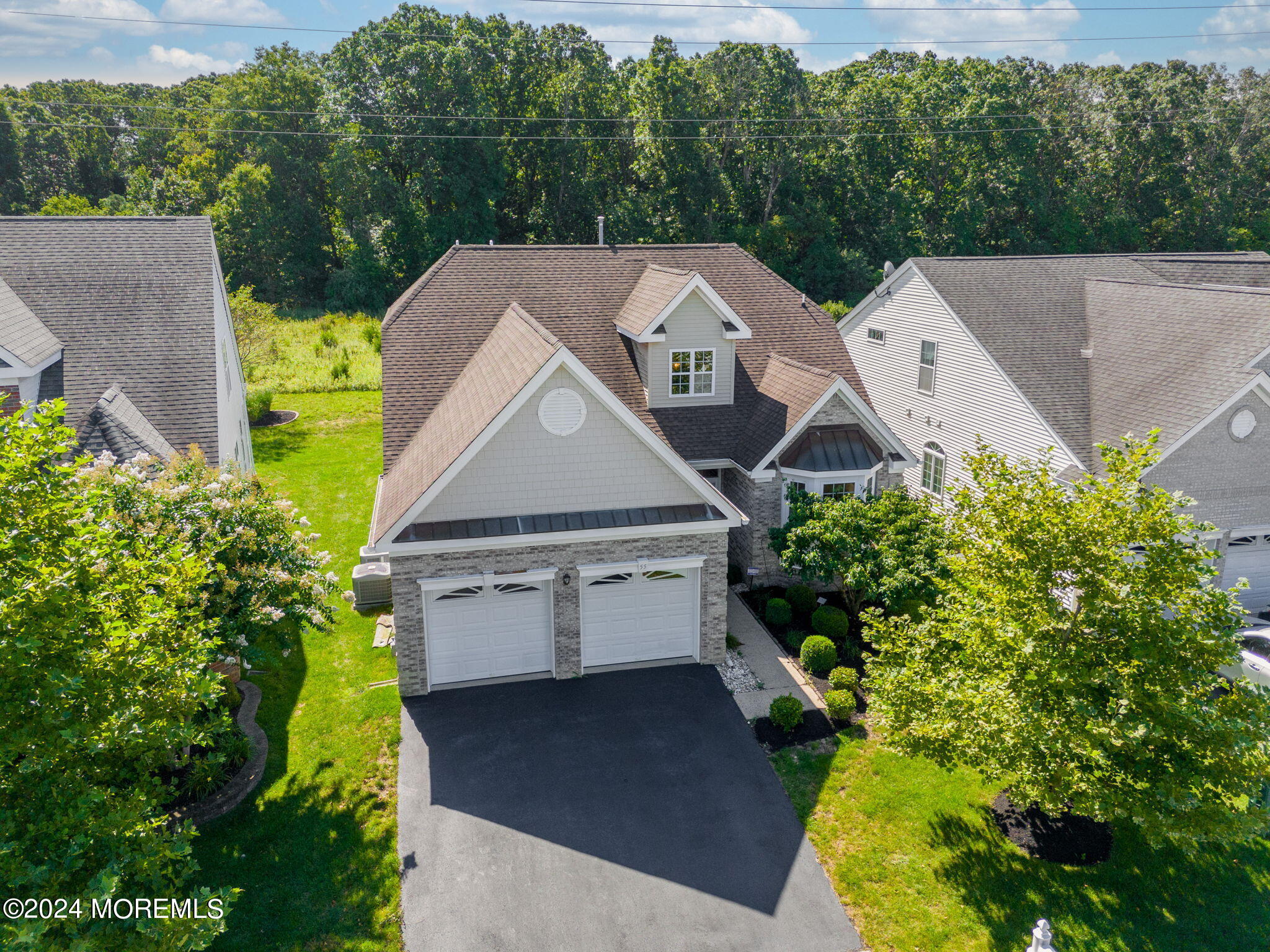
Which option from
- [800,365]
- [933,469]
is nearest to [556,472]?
[800,365]

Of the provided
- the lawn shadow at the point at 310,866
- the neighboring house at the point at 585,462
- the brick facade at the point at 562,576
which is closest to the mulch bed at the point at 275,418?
the neighboring house at the point at 585,462

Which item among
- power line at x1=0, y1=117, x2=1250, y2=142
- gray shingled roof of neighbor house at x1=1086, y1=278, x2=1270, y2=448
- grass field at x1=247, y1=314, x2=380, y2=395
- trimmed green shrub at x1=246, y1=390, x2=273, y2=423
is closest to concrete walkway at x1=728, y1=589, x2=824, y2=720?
gray shingled roof of neighbor house at x1=1086, y1=278, x2=1270, y2=448

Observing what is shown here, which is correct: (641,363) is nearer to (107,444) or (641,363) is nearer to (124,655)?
(107,444)

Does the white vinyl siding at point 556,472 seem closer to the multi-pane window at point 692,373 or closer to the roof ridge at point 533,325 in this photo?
the roof ridge at point 533,325

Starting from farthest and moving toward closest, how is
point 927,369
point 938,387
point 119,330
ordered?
1. point 927,369
2. point 938,387
3. point 119,330

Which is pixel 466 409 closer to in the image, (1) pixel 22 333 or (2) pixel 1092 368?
(1) pixel 22 333

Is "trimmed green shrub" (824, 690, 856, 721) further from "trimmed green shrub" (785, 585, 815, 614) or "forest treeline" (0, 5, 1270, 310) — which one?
"forest treeline" (0, 5, 1270, 310)
